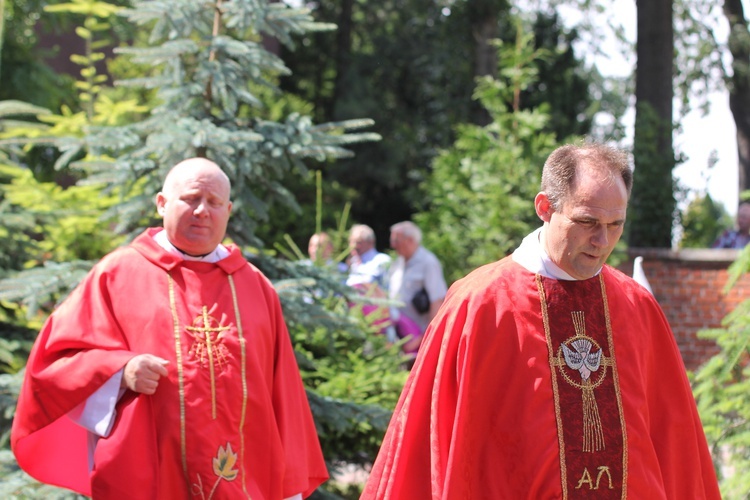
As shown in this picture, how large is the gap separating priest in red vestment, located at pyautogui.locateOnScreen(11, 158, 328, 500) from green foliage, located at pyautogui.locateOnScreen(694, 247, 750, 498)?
85.9 inches

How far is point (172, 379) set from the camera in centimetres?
468

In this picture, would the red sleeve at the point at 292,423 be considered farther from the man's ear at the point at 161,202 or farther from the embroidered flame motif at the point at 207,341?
the man's ear at the point at 161,202

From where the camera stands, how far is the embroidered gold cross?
4762 millimetres

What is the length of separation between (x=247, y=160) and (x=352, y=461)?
6.64 feet

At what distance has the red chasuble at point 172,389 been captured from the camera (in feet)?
15.1

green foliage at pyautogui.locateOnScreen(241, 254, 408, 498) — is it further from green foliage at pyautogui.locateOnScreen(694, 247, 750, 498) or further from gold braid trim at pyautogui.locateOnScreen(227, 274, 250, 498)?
green foliage at pyautogui.locateOnScreen(694, 247, 750, 498)

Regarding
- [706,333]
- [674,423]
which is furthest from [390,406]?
[674,423]

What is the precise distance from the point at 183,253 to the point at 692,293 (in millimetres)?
8431

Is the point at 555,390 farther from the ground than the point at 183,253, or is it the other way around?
the point at 183,253

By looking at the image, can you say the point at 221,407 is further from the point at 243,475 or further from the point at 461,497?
the point at 461,497

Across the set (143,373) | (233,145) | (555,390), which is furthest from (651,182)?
(555,390)

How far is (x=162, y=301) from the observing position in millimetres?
4789

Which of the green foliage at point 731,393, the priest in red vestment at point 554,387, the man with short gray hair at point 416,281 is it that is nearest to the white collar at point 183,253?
the priest in red vestment at point 554,387

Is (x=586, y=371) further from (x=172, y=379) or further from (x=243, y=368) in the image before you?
(x=172, y=379)
